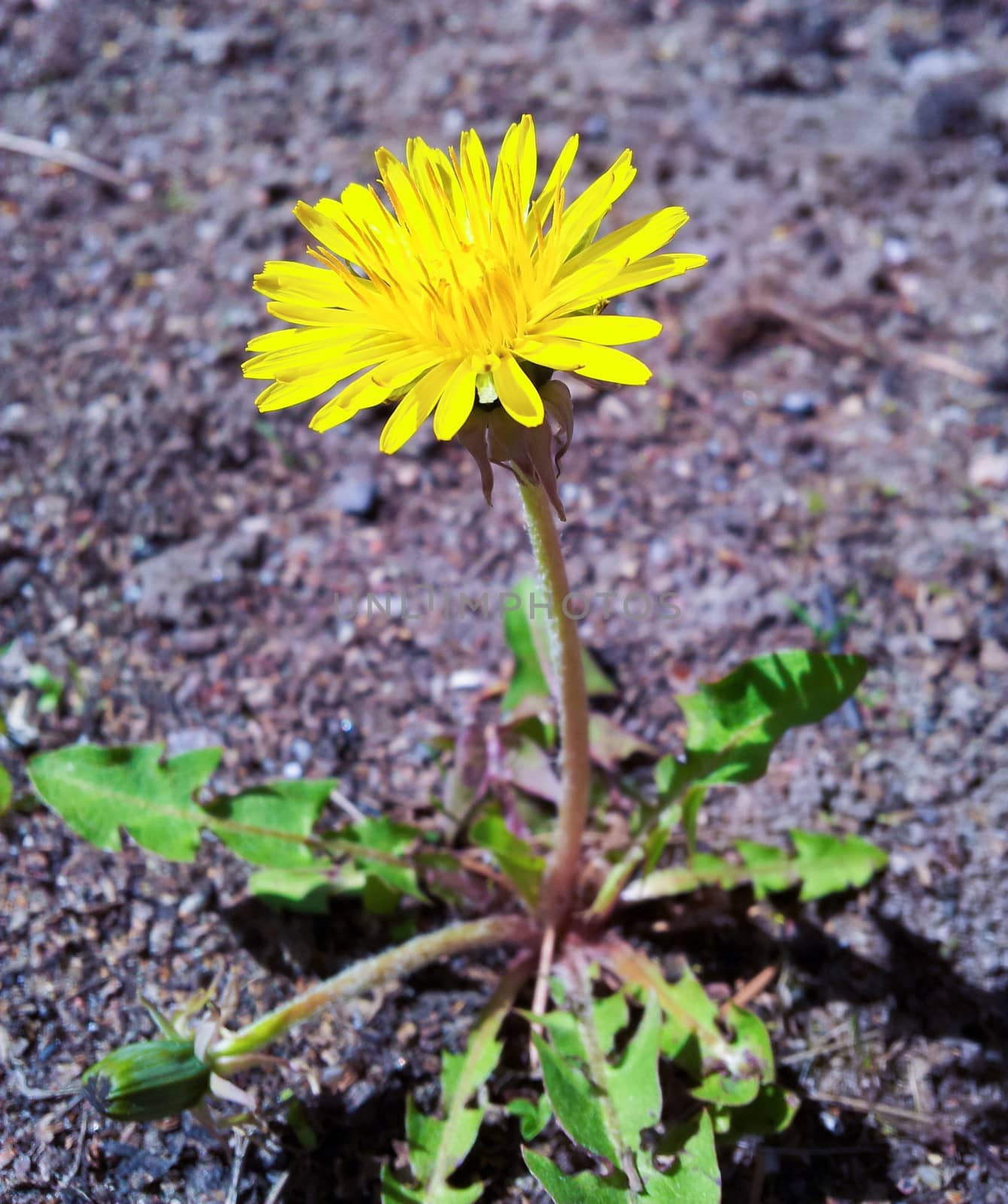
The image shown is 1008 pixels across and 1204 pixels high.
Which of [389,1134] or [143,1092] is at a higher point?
[143,1092]

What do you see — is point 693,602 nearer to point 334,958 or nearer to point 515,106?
point 334,958

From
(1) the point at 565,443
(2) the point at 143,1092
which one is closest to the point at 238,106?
(1) the point at 565,443

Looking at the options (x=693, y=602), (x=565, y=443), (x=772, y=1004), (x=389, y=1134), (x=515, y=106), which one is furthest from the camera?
(x=515, y=106)

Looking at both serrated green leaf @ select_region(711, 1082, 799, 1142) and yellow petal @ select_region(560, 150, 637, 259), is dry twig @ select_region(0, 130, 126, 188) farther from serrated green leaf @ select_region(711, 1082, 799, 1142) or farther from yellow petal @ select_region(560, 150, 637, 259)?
serrated green leaf @ select_region(711, 1082, 799, 1142)

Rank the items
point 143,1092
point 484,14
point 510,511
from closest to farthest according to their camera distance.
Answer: point 143,1092 → point 510,511 → point 484,14

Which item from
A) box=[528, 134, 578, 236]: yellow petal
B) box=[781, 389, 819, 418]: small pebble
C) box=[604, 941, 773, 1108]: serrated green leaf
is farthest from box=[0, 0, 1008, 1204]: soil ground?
box=[528, 134, 578, 236]: yellow petal

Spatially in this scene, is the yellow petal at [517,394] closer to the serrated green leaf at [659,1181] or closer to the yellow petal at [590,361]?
the yellow petal at [590,361]
